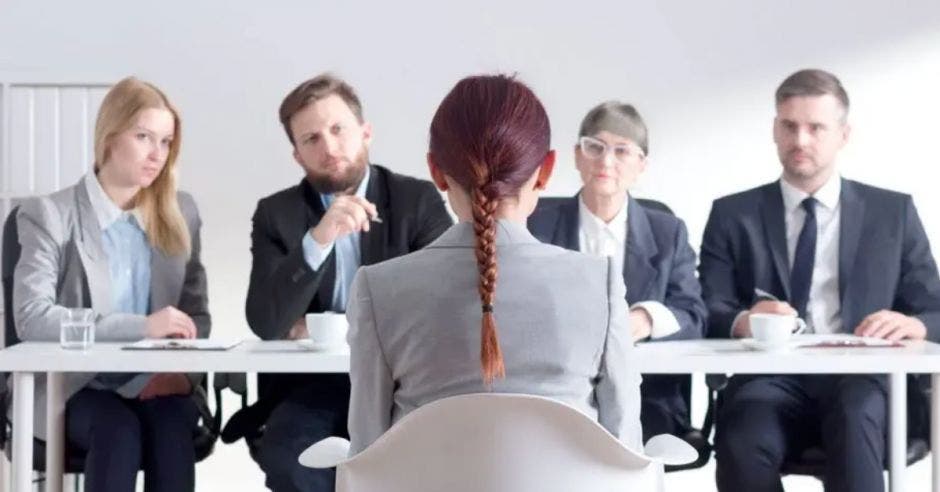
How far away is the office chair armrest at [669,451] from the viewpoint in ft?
6.16

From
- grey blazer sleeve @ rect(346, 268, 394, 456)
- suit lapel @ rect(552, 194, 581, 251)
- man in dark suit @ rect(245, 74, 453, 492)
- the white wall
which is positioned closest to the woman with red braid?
grey blazer sleeve @ rect(346, 268, 394, 456)

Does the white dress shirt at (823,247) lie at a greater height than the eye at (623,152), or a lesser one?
lesser

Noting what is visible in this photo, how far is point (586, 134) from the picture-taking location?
3.71 meters

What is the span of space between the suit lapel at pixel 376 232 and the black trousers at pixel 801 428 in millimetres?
954

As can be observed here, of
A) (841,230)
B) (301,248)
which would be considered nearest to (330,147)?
(301,248)

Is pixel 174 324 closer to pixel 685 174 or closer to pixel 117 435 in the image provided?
pixel 117 435

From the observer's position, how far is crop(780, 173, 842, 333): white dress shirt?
3664 millimetres

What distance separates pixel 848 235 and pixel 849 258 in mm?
62

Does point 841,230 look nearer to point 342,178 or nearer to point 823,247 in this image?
point 823,247

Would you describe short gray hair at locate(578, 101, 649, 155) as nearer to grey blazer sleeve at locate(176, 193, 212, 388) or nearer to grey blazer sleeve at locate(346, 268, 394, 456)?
grey blazer sleeve at locate(176, 193, 212, 388)

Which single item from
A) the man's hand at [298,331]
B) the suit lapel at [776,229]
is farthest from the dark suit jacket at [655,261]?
the man's hand at [298,331]

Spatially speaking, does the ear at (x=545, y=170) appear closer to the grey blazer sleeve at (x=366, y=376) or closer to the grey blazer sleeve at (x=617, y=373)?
the grey blazer sleeve at (x=617, y=373)

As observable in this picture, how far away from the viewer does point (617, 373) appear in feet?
6.46

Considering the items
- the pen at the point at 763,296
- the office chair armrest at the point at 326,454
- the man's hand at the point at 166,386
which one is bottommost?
the man's hand at the point at 166,386
